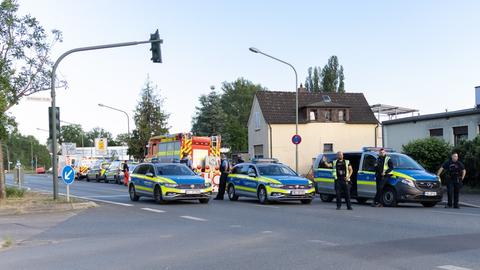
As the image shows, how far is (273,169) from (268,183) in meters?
1.26

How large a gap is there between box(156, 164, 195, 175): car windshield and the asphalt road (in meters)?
4.46

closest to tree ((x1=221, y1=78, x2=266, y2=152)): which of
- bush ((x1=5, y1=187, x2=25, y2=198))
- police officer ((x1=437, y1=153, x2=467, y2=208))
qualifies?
bush ((x1=5, y1=187, x2=25, y2=198))

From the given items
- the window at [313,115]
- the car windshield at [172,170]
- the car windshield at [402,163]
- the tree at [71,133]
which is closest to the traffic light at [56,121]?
the car windshield at [172,170]

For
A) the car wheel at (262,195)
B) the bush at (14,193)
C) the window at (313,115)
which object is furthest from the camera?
the window at (313,115)

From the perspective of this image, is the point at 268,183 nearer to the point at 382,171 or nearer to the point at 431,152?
the point at 382,171

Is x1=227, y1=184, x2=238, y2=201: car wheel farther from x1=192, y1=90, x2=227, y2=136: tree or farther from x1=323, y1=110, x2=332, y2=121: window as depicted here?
x1=192, y1=90, x2=227, y2=136: tree

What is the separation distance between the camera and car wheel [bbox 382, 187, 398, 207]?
1848 centimetres

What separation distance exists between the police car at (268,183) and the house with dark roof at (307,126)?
26589 millimetres

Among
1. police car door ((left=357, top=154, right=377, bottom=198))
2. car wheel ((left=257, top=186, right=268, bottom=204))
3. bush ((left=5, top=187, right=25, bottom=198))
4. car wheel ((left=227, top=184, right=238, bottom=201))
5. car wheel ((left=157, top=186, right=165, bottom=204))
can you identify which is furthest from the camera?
bush ((left=5, top=187, right=25, bottom=198))

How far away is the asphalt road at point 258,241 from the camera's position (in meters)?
8.46

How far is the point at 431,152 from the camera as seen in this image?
27.1m

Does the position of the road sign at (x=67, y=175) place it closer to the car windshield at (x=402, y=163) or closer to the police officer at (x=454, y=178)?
the car windshield at (x=402, y=163)

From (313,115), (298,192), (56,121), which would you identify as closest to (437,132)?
(298,192)

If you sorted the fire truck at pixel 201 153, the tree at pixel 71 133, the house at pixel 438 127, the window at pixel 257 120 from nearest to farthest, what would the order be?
the fire truck at pixel 201 153
the house at pixel 438 127
the window at pixel 257 120
the tree at pixel 71 133
